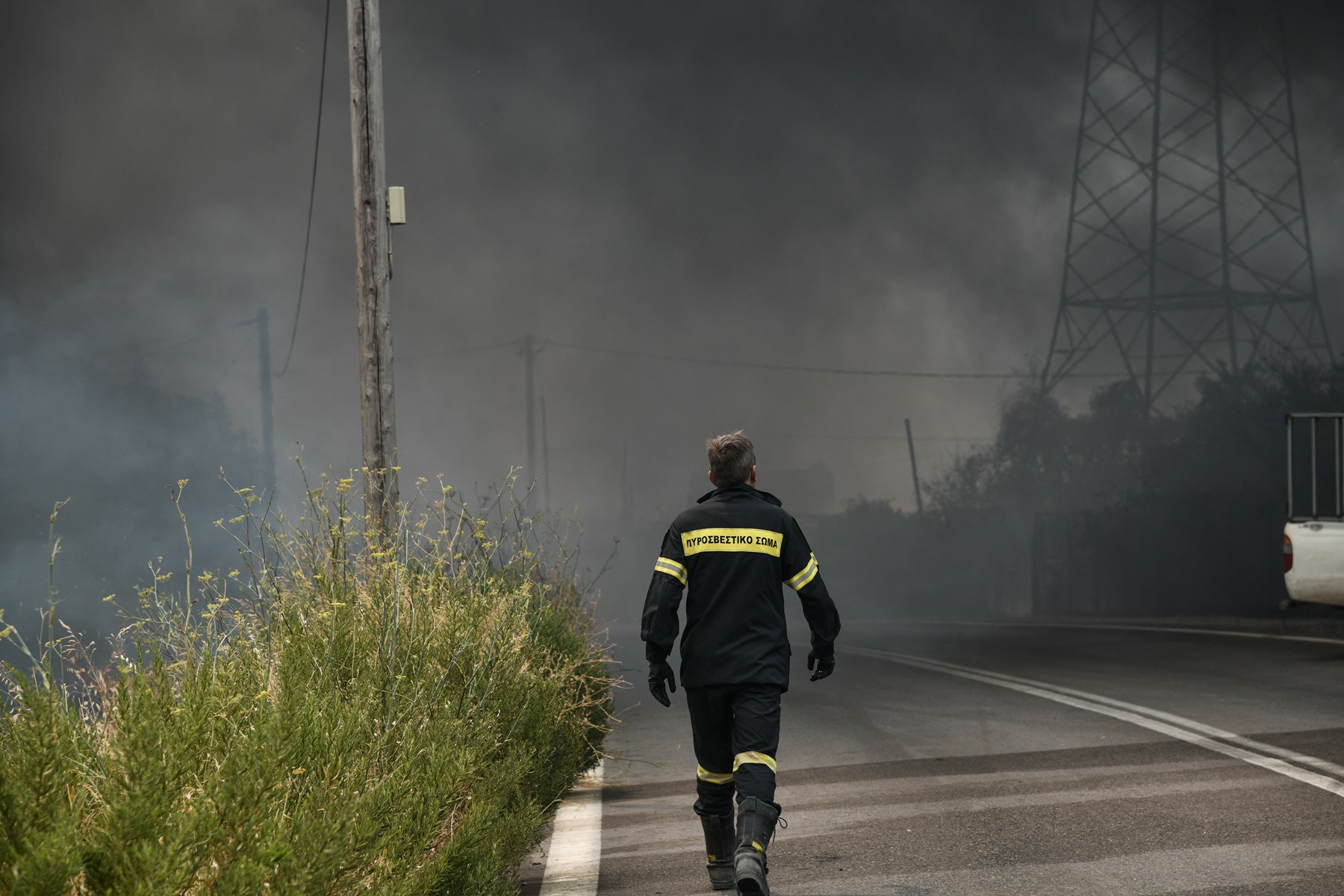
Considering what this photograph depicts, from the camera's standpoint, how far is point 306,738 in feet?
11.7

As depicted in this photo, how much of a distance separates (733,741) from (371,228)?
20.5 ft

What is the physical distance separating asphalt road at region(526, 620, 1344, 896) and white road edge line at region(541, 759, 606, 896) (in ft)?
0.23

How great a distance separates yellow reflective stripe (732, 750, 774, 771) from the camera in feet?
15.9

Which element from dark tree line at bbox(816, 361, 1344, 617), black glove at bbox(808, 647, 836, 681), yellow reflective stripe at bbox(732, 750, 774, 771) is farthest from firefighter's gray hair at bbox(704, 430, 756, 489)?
dark tree line at bbox(816, 361, 1344, 617)

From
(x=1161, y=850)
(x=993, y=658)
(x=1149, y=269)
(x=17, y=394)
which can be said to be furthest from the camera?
(x=17, y=394)

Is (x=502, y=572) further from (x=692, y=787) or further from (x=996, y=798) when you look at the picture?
(x=996, y=798)

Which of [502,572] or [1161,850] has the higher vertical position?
[502,572]

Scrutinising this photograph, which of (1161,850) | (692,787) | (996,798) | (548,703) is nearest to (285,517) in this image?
(548,703)

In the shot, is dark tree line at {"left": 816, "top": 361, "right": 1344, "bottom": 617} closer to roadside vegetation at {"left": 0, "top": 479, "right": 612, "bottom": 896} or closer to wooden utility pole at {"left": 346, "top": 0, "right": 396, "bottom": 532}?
wooden utility pole at {"left": 346, "top": 0, "right": 396, "bottom": 532}

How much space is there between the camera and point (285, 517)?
6555 mm

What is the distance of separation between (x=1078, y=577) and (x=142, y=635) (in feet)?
98.2

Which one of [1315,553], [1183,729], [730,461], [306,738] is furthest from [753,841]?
[1315,553]

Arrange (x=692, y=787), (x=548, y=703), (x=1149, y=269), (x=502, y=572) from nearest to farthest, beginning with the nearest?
(x=548, y=703) → (x=692, y=787) → (x=502, y=572) → (x=1149, y=269)

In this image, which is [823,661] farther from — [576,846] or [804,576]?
[576,846]
